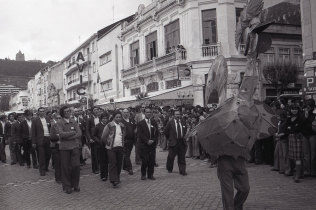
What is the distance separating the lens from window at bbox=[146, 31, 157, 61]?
3023cm

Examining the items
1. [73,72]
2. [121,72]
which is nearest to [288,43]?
[121,72]

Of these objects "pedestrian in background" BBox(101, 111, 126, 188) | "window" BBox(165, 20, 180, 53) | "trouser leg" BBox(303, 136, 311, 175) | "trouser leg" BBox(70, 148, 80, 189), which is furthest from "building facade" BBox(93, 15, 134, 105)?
"trouser leg" BBox(303, 136, 311, 175)

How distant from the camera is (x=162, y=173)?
10.5 meters

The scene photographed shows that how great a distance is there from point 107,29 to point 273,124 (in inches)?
1577

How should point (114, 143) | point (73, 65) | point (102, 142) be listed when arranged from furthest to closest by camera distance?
point (73, 65), point (102, 142), point (114, 143)

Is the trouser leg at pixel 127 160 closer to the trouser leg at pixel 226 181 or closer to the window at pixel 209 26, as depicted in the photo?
the trouser leg at pixel 226 181

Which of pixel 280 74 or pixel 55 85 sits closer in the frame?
pixel 280 74

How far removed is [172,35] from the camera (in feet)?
89.4

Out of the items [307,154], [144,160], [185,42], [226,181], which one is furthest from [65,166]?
[185,42]

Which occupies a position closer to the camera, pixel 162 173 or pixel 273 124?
pixel 273 124

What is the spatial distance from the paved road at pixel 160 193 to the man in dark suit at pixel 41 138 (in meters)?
0.73

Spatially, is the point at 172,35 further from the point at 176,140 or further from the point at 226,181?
the point at 226,181

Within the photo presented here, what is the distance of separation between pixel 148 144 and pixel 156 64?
19403 mm

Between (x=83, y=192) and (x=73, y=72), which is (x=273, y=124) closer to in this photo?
(x=83, y=192)
